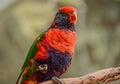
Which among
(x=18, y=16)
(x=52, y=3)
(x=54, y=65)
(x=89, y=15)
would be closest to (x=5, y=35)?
(x=18, y=16)

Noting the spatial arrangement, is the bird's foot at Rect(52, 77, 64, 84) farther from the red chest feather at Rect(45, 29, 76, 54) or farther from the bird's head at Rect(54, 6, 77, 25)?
the bird's head at Rect(54, 6, 77, 25)

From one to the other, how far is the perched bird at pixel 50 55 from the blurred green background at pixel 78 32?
367cm

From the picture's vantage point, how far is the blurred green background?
7.10m

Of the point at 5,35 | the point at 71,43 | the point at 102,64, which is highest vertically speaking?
the point at 71,43

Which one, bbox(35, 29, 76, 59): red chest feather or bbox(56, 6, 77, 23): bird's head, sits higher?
bbox(56, 6, 77, 23): bird's head

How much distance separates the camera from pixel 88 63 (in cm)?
704

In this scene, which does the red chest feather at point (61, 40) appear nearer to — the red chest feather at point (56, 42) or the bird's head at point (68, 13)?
the red chest feather at point (56, 42)

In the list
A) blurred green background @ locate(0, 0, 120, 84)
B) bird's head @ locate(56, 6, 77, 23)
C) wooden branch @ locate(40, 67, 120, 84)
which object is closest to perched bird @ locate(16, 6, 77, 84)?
bird's head @ locate(56, 6, 77, 23)

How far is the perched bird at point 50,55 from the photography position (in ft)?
10.3

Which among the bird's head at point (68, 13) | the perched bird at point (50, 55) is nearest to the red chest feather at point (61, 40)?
the perched bird at point (50, 55)

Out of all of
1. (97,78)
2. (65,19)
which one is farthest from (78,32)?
(97,78)

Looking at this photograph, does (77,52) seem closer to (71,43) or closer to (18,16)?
(18,16)

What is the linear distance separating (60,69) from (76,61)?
12.5ft

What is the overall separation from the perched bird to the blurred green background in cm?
367
